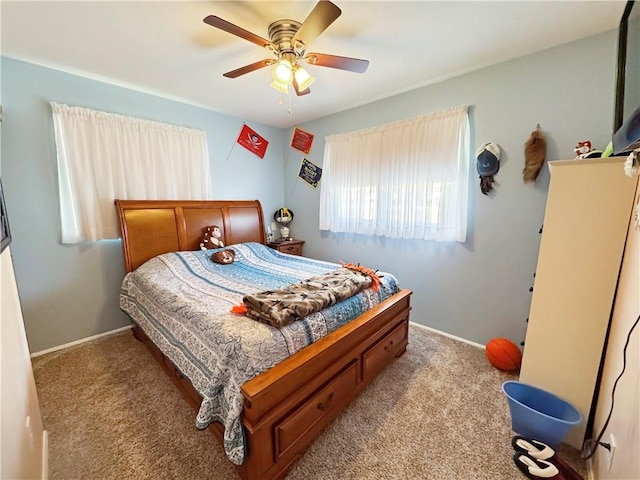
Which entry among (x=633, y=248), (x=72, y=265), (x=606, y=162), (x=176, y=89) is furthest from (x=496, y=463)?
(x=176, y=89)

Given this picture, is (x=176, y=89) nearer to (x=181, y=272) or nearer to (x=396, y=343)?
(x=181, y=272)

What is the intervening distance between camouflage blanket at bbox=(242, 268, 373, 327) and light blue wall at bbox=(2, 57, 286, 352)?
2.04 metres

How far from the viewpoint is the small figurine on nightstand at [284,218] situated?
4.00 m

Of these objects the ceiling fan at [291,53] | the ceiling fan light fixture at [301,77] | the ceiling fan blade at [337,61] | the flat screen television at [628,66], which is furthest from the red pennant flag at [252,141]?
the flat screen television at [628,66]

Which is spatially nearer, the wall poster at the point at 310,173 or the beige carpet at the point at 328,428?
the beige carpet at the point at 328,428

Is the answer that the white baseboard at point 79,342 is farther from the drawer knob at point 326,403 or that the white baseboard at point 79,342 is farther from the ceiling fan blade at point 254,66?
the ceiling fan blade at point 254,66

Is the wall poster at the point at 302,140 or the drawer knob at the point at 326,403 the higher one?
the wall poster at the point at 302,140

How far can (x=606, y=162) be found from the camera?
1.36m

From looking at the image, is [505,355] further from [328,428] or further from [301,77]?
[301,77]

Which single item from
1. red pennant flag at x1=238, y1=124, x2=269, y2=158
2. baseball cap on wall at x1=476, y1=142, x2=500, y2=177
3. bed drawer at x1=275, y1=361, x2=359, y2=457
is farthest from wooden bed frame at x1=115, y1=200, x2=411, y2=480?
baseball cap on wall at x1=476, y1=142, x2=500, y2=177

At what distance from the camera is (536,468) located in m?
1.28

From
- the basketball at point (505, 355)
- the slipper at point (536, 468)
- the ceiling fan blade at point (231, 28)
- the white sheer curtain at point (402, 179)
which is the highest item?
the ceiling fan blade at point (231, 28)

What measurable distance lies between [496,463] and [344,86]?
10.1ft

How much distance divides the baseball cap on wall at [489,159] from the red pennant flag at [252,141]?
277 cm
